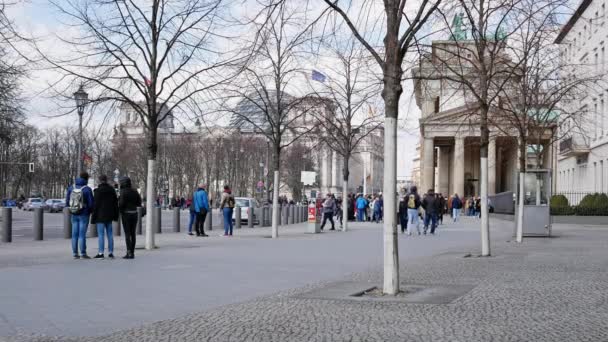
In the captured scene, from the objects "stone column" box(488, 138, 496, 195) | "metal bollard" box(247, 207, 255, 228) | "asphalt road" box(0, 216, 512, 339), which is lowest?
"asphalt road" box(0, 216, 512, 339)

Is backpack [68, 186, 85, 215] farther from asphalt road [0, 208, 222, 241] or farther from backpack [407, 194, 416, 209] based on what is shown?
backpack [407, 194, 416, 209]

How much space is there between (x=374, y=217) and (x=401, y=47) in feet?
144

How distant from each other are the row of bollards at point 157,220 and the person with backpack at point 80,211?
262cm

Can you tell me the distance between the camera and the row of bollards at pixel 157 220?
25.3m

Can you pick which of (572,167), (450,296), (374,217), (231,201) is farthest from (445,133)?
(450,296)

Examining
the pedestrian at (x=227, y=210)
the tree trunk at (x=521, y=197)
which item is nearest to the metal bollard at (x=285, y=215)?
the pedestrian at (x=227, y=210)

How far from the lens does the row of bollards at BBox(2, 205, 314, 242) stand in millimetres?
25328

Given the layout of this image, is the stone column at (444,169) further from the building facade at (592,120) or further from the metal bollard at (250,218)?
the metal bollard at (250,218)

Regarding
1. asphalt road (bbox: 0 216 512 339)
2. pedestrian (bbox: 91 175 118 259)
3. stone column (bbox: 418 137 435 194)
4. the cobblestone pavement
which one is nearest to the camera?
the cobblestone pavement

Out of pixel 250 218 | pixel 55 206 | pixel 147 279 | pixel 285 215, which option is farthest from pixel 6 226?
pixel 55 206

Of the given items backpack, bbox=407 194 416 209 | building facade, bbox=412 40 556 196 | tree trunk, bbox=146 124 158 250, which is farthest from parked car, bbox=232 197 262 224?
building facade, bbox=412 40 556 196

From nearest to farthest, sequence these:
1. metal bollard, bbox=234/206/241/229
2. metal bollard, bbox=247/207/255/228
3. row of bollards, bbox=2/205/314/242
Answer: row of bollards, bbox=2/205/314/242 < metal bollard, bbox=234/206/241/229 < metal bollard, bbox=247/207/255/228

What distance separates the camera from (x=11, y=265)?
55.1ft

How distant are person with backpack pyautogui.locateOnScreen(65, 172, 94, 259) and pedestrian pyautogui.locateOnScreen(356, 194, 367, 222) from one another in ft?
125
